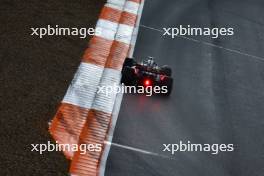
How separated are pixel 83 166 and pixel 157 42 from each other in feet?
18.8

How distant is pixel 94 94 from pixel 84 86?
0.28 metres

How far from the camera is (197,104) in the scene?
1028cm

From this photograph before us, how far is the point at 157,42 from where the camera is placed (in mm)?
12609

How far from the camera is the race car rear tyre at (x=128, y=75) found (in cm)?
1010

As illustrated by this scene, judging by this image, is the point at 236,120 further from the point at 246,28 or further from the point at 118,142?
the point at 246,28

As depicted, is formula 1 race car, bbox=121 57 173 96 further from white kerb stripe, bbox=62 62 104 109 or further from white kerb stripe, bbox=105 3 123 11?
white kerb stripe, bbox=105 3 123 11

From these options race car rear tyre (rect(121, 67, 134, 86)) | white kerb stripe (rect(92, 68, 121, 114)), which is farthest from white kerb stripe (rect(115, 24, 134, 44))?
race car rear tyre (rect(121, 67, 134, 86))

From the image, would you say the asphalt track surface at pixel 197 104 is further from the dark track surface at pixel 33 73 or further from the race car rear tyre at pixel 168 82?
the dark track surface at pixel 33 73

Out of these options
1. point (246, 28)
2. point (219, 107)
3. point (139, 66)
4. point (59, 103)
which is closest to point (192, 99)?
point (219, 107)
